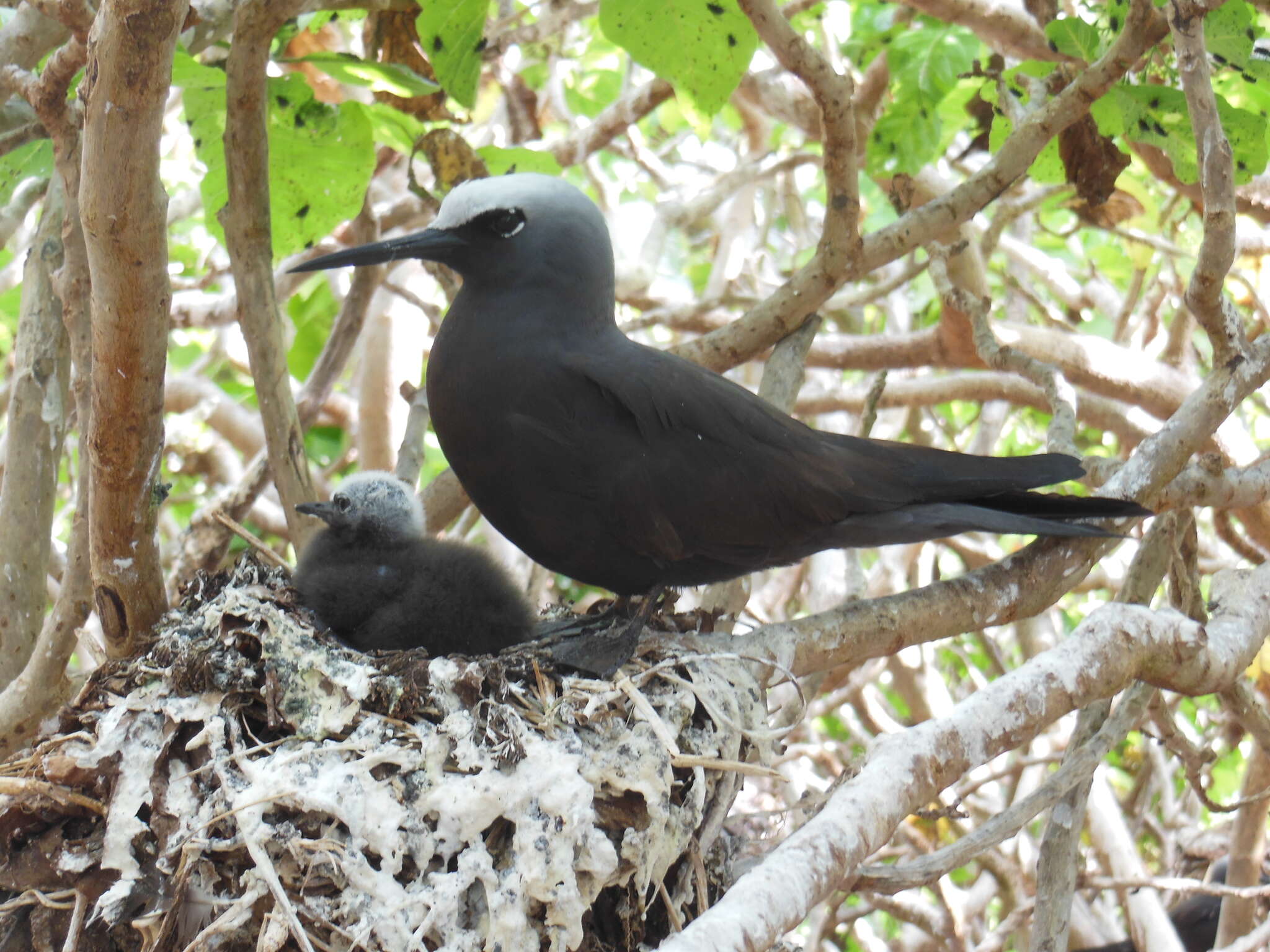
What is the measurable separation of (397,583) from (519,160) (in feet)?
4.71

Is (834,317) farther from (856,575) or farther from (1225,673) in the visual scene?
(1225,673)

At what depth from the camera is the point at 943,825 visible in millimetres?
5770

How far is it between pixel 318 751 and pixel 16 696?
962 mm

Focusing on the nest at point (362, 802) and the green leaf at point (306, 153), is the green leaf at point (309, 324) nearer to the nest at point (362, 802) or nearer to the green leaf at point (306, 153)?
the green leaf at point (306, 153)

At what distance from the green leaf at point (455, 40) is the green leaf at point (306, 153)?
289 millimetres

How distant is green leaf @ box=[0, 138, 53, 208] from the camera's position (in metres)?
3.35

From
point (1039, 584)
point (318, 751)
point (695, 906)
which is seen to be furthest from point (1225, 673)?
point (318, 751)

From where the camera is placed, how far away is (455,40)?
3490 mm

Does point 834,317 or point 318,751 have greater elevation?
point 834,317

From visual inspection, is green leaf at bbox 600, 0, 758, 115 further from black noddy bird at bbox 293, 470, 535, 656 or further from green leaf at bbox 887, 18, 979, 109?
black noddy bird at bbox 293, 470, 535, 656

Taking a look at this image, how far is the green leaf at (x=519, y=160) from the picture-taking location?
3.77 metres

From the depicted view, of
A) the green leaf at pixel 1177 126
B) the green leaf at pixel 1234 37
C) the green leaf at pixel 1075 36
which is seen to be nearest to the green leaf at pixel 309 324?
the green leaf at pixel 1075 36

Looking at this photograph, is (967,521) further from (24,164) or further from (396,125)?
(24,164)

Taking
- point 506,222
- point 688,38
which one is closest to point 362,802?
point 506,222
